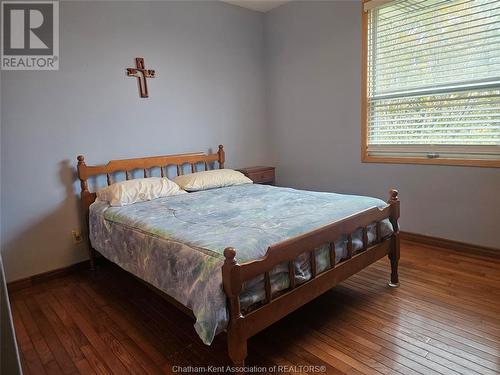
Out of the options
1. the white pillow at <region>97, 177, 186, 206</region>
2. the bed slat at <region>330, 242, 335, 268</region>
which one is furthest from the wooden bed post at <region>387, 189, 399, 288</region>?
the white pillow at <region>97, 177, 186, 206</region>

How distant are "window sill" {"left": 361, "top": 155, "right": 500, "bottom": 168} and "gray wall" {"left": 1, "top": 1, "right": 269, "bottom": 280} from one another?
1704 mm

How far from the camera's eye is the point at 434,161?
3.05 metres

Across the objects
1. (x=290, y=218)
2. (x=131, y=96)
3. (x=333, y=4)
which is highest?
(x=333, y=4)

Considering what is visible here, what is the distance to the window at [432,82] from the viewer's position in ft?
8.94

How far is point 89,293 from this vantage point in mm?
2631

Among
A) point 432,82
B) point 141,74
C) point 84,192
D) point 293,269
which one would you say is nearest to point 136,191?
point 84,192

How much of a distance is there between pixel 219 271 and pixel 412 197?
2.50 metres

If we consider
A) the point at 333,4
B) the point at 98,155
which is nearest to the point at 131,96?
the point at 98,155

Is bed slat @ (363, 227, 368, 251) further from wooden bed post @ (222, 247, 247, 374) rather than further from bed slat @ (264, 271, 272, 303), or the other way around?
wooden bed post @ (222, 247, 247, 374)

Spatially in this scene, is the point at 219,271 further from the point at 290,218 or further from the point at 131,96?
the point at 131,96

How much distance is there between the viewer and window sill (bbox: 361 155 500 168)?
2761mm

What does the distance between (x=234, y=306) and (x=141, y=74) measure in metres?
2.65

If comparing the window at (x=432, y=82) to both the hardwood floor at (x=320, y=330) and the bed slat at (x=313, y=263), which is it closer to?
the hardwood floor at (x=320, y=330)

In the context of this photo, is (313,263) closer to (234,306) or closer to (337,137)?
(234,306)
